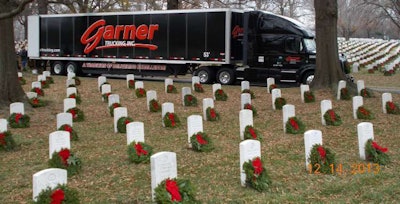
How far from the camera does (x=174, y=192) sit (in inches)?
219

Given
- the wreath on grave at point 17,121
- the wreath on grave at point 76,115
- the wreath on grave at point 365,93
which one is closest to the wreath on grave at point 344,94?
the wreath on grave at point 365,93

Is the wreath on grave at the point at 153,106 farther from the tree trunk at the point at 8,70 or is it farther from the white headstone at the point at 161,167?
the white headstone at the point at 161,167

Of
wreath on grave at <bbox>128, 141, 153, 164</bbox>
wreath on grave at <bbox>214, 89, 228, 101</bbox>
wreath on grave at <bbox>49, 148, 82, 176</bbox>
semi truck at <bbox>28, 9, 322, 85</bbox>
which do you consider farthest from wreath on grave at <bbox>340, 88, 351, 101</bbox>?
wreath on grave at <bbox>49, 148, 82, 176</bbox>

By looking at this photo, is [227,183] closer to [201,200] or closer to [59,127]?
[201,200]

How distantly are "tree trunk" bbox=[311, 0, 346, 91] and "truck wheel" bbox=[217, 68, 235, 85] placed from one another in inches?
202

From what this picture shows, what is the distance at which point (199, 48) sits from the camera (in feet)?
72.2

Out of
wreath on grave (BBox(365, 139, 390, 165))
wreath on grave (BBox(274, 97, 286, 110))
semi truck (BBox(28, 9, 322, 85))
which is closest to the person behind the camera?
wreath on grave (BBox(365, 139, 390, 165))

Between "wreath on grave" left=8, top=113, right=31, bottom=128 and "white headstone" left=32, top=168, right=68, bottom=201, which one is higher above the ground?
"wreath on grave" left=8, top=113, right=31, bottom=128

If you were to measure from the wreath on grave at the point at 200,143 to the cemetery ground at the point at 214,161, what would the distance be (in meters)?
0.12

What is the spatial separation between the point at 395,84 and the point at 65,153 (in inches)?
742

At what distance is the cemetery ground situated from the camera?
21.1ft

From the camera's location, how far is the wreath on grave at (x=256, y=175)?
21.3 feet

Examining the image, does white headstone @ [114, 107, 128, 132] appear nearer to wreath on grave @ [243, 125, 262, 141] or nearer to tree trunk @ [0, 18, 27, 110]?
wreath on grave @ [243, 125, 262, 141]
